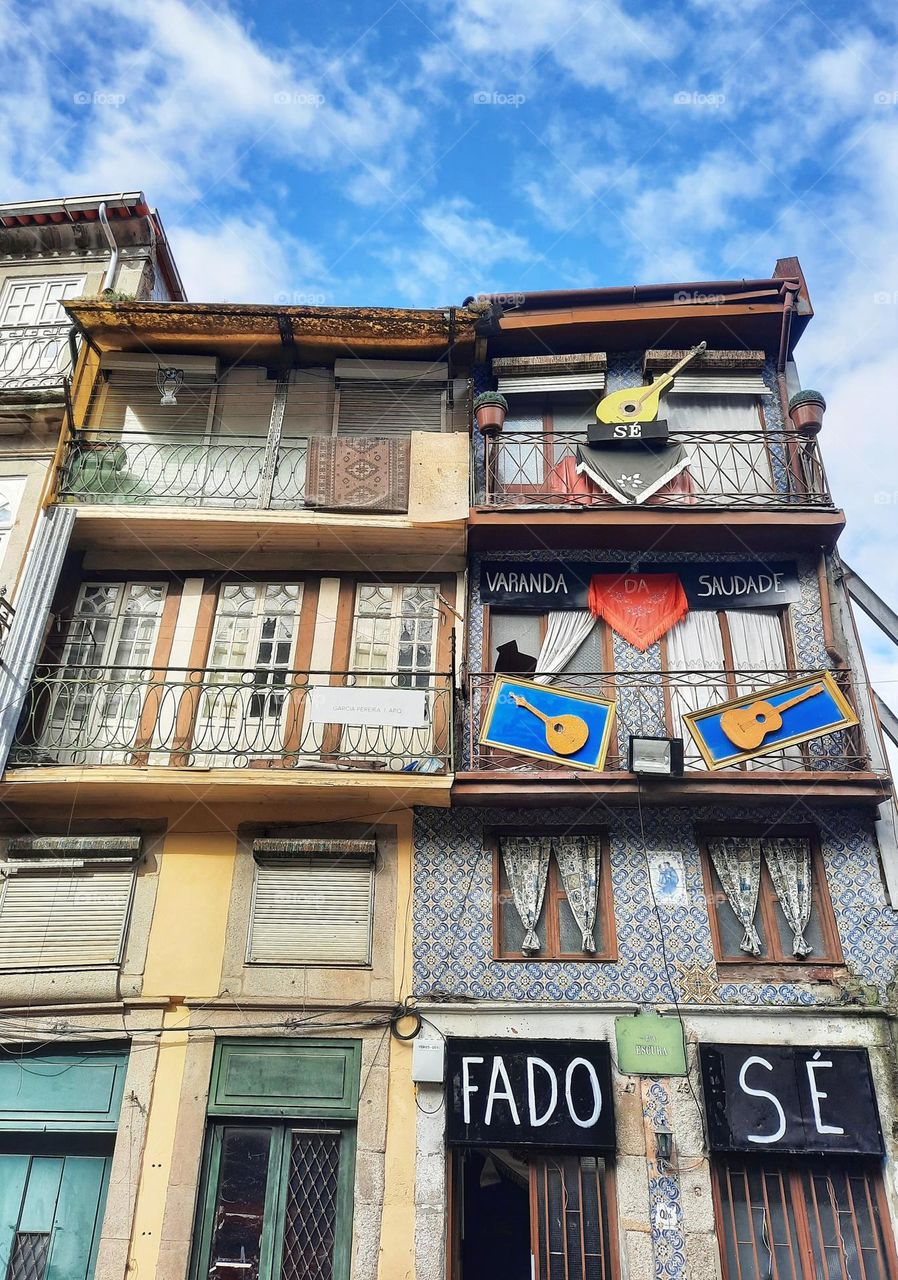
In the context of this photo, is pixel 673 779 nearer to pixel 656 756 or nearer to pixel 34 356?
pixel 656 756

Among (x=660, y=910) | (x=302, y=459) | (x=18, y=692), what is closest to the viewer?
(x=660, y=910)

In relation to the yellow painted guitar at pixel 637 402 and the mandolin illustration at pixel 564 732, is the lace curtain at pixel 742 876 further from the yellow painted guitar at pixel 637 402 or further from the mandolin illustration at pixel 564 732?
the yellow painted guitar at pixel 637 402

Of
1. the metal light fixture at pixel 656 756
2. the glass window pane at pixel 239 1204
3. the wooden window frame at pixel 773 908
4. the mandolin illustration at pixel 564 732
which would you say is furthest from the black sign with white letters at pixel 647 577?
the glass window pane at pixel 239 1204

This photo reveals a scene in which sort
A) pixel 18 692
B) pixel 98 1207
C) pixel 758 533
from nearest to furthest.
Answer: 1. pixel 98 1207
2. pixel 18 692
3. pixel 758 533

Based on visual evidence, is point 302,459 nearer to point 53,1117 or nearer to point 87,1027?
point 87,1027

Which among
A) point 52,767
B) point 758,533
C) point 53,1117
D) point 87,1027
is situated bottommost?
point 53,1117

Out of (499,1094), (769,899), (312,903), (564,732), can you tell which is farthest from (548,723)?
(499,1094)

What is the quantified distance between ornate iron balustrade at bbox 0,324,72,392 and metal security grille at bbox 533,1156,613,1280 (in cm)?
1152

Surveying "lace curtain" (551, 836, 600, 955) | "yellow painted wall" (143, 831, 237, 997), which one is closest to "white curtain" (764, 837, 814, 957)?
"lace curtain" (551, 836, 600, 955)

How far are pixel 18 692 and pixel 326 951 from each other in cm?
459

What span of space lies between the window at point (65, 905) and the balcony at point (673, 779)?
3.89 m

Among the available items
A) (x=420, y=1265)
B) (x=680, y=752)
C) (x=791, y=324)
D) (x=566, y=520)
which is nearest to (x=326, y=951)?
(x=420, y=1265)

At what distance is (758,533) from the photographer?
11305mm

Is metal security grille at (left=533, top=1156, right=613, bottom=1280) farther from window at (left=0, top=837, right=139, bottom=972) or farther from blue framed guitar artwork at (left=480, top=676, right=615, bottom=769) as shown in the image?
window at (left=0, top=837, right=139, bottom=972)
